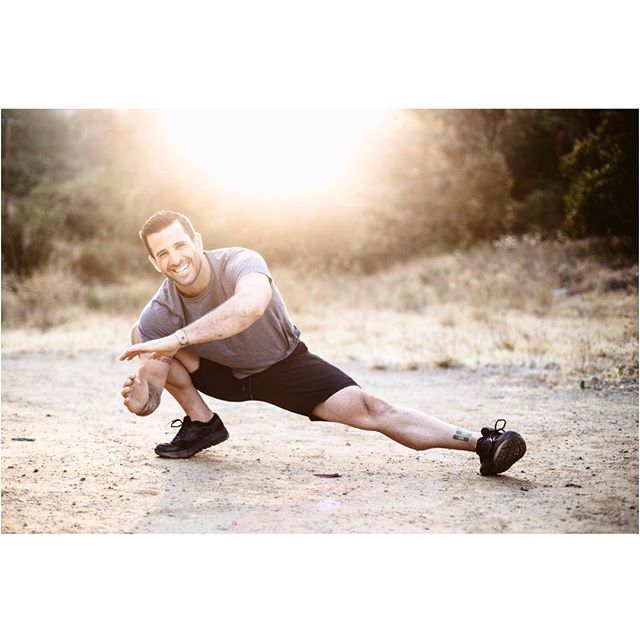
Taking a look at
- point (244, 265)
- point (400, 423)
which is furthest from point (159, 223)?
point (400, 423)

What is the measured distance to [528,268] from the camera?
7.93m

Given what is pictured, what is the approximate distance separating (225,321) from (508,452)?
122cm

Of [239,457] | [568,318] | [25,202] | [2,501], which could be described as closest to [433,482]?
[239,457]

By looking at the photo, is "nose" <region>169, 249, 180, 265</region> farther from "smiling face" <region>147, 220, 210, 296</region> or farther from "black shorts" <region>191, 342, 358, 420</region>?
"black shorts" <region>191, 342, 358, 420</region>

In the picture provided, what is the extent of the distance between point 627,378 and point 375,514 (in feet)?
8.86

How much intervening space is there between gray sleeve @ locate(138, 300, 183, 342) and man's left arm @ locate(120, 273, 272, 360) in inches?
12.3

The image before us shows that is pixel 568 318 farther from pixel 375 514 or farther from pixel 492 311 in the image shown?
pixel 375 514

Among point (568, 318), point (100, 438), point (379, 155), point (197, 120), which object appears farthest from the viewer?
point (379, 155)

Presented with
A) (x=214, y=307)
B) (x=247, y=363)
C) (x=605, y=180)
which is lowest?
(x=247, y=363)

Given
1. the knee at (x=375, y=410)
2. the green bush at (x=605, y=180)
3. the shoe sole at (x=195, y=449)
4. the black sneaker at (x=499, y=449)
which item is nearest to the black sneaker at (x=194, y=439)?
the shoe sole at (x=195, y=449)

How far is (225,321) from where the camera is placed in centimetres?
304

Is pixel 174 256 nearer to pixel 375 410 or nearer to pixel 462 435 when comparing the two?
pixel 375 410

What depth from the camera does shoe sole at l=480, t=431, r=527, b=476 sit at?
3.18 m

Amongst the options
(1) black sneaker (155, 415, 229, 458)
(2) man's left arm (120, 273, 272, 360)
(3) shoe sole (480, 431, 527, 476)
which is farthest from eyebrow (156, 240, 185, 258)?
(3) shoe sole (480, 431, 527, 476)
